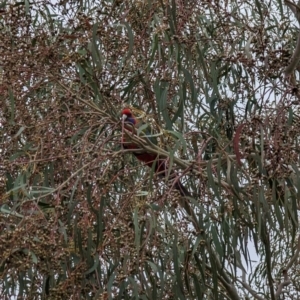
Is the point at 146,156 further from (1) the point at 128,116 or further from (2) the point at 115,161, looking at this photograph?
(2) the point at 115,161

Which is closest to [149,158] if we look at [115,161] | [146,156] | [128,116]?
[146,156]

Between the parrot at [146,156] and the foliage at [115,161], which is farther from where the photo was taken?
the parrot at [146,156]

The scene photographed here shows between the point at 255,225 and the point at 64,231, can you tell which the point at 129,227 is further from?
the point at 255,225

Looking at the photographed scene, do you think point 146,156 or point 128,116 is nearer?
point 128,116

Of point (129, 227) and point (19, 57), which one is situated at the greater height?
point (19, 57)

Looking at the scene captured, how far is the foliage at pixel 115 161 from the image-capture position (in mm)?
1487

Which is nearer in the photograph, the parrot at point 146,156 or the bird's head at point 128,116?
the parrot at point 146,156

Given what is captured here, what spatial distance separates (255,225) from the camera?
1918 millimetres

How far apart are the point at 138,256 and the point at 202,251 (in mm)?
309

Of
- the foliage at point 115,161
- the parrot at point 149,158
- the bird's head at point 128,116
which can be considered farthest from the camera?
the bird's head at point 128,116

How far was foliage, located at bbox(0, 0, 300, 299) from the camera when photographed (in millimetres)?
1487

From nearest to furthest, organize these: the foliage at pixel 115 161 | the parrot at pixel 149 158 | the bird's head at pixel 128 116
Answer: the foliage at pixel 115 161
the parrot at pixel 149 158
the bird's head at pixel 128 116

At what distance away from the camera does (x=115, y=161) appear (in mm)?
1719

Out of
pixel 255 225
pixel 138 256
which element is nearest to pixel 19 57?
pixel 138 256
